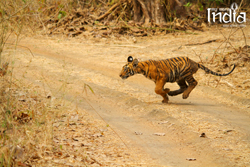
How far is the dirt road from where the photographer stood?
15.1 feet

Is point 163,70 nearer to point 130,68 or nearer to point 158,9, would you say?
point 130,68

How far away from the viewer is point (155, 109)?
653 cm

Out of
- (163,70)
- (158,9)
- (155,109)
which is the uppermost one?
(158,9)

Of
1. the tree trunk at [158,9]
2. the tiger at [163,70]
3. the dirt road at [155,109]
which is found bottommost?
the dirt road at [155,109]

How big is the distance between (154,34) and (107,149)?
38.5 feet

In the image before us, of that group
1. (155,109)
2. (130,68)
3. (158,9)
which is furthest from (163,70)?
(158,9)

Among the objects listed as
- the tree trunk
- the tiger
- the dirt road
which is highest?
the tree trunk

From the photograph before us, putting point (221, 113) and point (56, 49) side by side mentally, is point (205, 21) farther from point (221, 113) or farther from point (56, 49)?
point (221, 113)

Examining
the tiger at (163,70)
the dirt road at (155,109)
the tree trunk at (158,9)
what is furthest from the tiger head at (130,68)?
the tree trunk at (158,9)

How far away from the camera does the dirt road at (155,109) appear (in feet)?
15.1

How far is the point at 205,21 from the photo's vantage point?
16.9m

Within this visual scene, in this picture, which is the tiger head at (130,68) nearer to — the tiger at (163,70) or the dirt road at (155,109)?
the tiger at (163,70)

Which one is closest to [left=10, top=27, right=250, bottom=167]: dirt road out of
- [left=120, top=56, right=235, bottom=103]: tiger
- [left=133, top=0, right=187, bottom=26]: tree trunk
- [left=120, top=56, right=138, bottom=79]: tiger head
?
[left=120, top=56, right=235, bottom=103]: tiger

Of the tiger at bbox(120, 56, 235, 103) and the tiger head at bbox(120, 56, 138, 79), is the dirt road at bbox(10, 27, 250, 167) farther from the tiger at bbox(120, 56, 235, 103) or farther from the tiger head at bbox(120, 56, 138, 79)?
the tiger head at bbox(120, 56, 138, 79)
